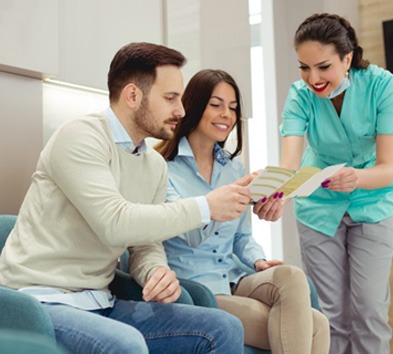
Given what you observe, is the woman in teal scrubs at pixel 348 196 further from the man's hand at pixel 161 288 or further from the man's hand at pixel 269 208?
the man's hand at pixel 161 288

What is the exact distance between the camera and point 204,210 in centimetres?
154

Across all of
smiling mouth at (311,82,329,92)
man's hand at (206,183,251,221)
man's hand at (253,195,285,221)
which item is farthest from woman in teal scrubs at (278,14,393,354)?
man's hand at (206,183,251,221)

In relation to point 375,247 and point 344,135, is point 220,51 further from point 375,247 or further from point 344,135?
point 375,247

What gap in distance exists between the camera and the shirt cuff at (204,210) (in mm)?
1532

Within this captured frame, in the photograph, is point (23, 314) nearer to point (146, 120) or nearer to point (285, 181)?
point (146, 120)

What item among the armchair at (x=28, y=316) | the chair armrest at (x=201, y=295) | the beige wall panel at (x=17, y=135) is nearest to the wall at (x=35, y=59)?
the beige wall panel at (x=17, y=135)

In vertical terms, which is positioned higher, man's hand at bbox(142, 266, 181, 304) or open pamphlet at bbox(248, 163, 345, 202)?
open pamphlet at bbox(248, 163, 345, 202)

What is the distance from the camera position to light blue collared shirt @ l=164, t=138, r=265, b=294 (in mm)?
1968

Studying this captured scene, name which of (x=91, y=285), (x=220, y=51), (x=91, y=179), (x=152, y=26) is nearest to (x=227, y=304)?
(x=91, y=285)

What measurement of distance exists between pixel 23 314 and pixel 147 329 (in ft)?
1.12

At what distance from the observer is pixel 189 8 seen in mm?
2965

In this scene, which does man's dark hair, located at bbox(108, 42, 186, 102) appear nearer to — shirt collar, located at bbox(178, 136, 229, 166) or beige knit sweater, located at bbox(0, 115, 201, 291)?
beige knit sweater, located at bbox(0, 115, 201, 291)

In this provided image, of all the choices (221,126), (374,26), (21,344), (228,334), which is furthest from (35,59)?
Result: (374,26)

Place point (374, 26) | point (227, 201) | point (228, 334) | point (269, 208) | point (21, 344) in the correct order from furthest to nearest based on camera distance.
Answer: point (374, 26)
point (269, 208)
point (227, 201)
point (228, 334)
point (21, 344)
